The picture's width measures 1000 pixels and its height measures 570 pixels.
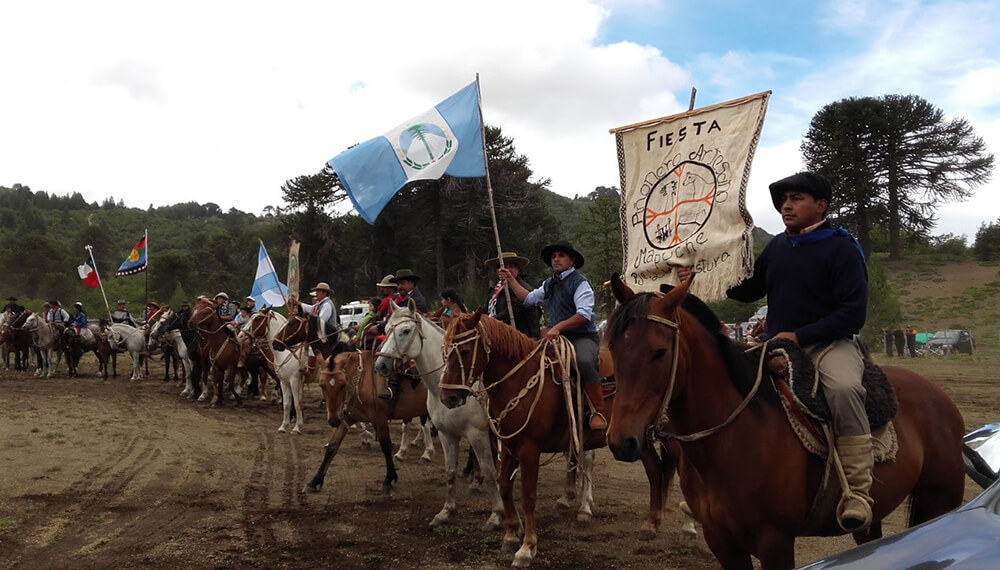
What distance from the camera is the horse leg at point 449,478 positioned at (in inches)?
284

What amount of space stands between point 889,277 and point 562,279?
57934 millimetres

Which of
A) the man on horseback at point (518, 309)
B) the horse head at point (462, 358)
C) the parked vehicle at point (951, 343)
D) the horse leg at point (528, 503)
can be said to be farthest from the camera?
the parked vehicle at point (951, 343)

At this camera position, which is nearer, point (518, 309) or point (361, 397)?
point (518, 309)

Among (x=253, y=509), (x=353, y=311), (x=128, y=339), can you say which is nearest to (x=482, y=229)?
(x=353, y=311)

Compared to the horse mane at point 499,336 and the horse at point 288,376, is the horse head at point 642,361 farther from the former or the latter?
the horse at point 288,376

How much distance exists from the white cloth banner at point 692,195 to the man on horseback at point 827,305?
48 cm

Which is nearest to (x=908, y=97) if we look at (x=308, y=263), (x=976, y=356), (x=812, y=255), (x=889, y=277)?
(x=889, y=277)

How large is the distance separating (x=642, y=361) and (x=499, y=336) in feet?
10.0

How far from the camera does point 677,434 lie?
363 cm

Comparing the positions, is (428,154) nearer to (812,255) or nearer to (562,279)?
(562,279)

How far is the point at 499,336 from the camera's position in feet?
20.8

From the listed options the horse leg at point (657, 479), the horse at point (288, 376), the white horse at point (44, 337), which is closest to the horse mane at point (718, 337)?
the horse leg at point (657, 479)

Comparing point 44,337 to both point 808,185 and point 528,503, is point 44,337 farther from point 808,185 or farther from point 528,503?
point 808,185

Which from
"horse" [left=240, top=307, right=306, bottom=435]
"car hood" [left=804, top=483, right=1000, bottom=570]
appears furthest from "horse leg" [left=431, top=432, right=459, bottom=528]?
"horse" [left=240, top=307, right=306, bottom=435]
